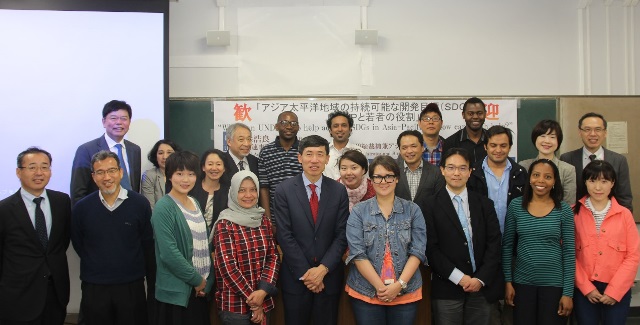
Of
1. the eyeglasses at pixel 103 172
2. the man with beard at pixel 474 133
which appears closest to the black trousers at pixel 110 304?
the eyeglasses at pixel 103 172

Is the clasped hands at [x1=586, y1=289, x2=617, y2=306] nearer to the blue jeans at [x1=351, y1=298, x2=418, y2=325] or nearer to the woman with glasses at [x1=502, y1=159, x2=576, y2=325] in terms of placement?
the woman with glasses at [x1=502, y1=159, x2=576, y2=325]

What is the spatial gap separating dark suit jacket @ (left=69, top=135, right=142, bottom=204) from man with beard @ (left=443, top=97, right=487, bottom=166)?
241cm

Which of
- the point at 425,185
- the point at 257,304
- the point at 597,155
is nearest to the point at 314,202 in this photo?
the point at 257,304

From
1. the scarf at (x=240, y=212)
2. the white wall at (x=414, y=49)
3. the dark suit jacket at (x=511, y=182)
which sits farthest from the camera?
the white wall at (x=414, y=49)

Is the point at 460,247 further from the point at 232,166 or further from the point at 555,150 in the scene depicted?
the point at 232,166

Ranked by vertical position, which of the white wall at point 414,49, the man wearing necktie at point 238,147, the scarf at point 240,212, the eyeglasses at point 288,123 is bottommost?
the scarf at point 240,212

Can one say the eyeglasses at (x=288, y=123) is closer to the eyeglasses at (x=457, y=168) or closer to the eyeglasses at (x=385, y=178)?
the eyeglasses at (x=385, y=178)

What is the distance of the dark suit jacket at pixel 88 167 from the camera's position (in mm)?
3756

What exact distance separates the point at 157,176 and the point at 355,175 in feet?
5.16

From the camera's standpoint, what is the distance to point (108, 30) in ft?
14.6

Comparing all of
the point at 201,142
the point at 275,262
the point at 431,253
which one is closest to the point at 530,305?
the point at 431,253

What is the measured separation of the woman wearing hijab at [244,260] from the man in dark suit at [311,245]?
10cm

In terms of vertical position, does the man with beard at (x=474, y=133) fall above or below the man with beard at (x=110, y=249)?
above

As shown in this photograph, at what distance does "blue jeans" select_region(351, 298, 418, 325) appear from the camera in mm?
2920
